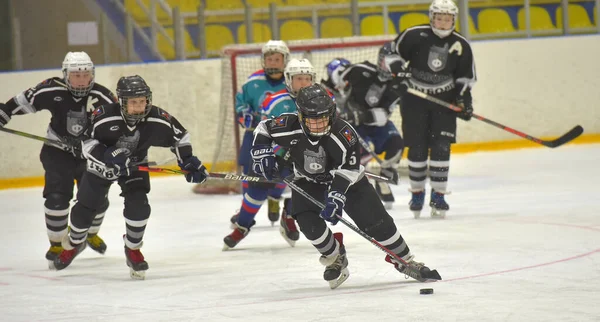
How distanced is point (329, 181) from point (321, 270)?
0.50m

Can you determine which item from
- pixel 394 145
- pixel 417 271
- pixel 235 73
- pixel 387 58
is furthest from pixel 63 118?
pixel 235 73

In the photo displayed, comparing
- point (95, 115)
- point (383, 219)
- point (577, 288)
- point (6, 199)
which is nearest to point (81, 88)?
point (95, 115)

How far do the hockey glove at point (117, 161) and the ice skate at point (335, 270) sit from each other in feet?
3.03

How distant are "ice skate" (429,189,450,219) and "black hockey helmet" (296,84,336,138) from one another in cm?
206

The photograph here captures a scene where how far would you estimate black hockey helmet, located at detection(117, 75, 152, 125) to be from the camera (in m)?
4.04

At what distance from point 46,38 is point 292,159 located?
187 inches

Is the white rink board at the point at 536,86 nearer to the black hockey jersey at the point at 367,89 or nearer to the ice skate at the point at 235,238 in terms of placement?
the black hockey jersey at the point at 367,89

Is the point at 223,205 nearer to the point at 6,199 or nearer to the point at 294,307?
the point at 6,199

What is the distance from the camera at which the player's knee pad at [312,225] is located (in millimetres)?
3750

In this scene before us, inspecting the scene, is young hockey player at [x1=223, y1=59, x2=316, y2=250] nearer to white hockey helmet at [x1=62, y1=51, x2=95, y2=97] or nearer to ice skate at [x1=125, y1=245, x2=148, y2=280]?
ice skate at [x1=125, y1=245, x2=148, y2=280]

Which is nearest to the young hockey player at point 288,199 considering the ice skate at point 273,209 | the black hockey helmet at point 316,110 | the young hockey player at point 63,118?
the ice skate at point 273,209

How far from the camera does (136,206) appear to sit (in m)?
4.17

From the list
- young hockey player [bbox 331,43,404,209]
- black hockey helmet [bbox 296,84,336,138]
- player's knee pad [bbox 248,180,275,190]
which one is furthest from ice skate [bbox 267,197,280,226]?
black hockey helmet [bbox 296,84,336,138]

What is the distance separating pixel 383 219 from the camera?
373 centimetres
